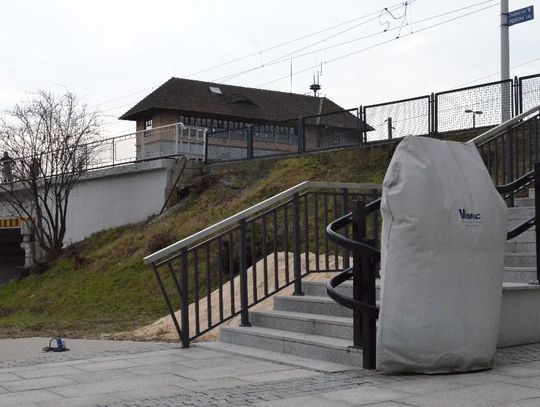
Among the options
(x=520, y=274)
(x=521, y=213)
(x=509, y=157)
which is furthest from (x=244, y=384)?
(x=509, y=157)

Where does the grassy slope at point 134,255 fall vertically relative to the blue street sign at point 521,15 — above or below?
below

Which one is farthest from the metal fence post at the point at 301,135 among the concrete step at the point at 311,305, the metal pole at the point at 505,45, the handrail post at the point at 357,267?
the handrail post at the point at 357,267

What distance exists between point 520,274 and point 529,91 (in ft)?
29.8

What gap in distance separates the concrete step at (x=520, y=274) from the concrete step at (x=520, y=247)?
1.96 feet

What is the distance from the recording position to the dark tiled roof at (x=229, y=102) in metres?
57.0

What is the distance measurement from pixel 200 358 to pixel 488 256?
2927mm

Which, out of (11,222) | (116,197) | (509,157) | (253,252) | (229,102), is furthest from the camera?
(229,102)

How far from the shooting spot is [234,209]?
20266 mm

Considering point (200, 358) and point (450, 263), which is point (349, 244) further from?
point (200, 358)

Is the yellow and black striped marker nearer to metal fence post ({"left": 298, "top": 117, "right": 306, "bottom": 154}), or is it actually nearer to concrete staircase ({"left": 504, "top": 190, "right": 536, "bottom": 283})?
metal fence post ({"left": 298, "top": 117, "right": 306, "bottom": 154})

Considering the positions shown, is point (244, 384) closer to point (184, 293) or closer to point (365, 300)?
point (365, 300)

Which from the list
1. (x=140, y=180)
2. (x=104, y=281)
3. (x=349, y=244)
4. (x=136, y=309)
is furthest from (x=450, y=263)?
(x=140, y=180)

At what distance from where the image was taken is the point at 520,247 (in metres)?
8.52

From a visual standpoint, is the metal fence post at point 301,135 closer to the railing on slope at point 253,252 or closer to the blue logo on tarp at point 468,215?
the railing on slope at point 253,252
